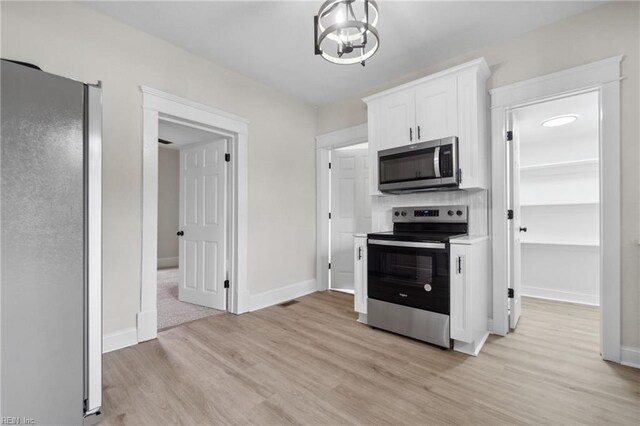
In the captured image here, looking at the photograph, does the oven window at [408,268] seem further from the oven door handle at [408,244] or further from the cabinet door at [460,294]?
the cabinet door at [460,294]

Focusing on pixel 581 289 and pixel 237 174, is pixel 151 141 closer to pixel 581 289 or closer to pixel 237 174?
pixel 237 174

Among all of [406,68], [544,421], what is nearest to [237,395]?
[544,421]

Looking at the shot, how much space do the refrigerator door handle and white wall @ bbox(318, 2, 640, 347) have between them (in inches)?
123

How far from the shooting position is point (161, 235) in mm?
6281

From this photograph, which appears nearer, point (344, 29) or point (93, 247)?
point (93, 247)

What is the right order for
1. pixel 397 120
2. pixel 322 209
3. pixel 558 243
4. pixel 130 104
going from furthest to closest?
pixel 322 209 → pixel 558 243 → pixel 397 120 → pixel 130 104

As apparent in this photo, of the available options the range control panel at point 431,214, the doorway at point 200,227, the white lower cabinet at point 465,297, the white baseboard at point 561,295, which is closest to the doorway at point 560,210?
the white baseboard at point 561,295

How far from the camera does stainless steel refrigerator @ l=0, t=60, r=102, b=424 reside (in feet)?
3.90

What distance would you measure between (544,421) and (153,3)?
362 centimetres

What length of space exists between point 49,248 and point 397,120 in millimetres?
2709

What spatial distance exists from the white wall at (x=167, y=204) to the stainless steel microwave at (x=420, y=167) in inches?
206

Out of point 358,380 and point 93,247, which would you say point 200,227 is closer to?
point 93,247

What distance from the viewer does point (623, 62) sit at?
6.89 ft

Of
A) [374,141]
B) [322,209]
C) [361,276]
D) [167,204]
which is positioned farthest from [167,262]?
[374,141]
